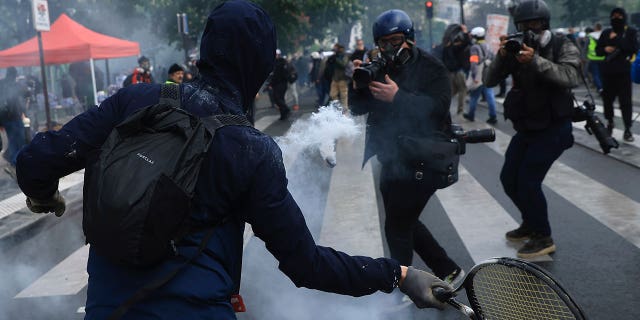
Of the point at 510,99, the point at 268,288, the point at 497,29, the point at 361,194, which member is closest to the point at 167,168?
the point at 268,288

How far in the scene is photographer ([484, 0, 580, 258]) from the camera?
457 centimetres

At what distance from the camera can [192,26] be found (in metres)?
23.9

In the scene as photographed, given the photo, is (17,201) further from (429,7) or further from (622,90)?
(429,7)

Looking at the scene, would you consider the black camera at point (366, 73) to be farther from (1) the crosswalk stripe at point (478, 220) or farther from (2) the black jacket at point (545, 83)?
(1) the crosswalk stripe at point (478, 220)

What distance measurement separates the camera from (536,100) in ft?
15.5

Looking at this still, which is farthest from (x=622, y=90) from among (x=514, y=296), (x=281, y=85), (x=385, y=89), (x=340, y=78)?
(x=281, y=85)

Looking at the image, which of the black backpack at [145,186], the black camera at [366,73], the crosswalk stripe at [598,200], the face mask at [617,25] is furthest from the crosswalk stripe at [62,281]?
the face mask at [617,25]

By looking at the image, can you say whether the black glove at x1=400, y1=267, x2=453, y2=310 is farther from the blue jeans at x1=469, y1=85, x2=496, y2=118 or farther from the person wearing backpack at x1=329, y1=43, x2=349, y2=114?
the person wearing backpack at x1=329, y1=43, x2=349, y2=114

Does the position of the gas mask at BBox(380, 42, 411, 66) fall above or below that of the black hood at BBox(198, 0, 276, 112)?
below

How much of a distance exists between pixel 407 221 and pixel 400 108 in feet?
2.22

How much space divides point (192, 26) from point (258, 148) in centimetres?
2294

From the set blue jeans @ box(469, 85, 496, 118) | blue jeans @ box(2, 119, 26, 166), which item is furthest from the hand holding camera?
blue jeans @ box(469, 85, 496, 118)

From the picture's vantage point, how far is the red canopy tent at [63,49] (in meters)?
16.2

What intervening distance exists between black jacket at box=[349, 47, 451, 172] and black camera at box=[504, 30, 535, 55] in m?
0.88
